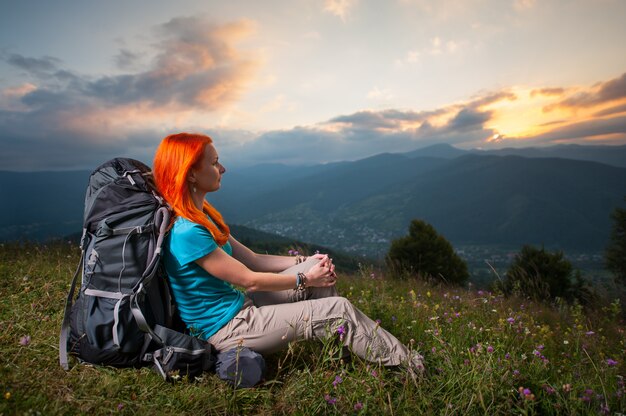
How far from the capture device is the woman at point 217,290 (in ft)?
9.08

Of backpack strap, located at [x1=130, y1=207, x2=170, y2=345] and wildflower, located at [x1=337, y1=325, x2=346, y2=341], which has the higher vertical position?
backpack strap, located at [x1=130, y1=207, x2=170, y2=345]

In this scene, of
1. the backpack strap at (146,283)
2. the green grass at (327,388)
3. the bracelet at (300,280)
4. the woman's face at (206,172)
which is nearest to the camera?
the green grass at (327,388)

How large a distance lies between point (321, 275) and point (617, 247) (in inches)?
2123

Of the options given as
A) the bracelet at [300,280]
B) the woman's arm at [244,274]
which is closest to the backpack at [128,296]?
the woman's arm at [244,274]

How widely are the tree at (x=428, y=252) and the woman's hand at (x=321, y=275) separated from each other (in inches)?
912

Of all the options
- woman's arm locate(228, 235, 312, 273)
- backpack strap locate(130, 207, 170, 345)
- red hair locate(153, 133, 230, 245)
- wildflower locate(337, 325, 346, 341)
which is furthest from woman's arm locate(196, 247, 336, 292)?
woman's arm locate(228, 235, 312, 273)

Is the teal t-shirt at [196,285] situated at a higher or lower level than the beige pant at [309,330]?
higher

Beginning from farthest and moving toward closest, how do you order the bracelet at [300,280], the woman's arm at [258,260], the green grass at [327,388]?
1. the woman's arm at [258,260]
2. the bracelet at [300,280]
3. the green grass at [327,388]

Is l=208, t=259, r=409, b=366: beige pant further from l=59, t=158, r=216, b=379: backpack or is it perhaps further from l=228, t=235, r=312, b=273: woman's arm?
l=228, t=235, r=312, b=273: woman's arm

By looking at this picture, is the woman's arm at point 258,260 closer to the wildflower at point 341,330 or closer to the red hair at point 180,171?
the red hair at point 180,171

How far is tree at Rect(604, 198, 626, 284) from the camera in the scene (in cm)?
4125

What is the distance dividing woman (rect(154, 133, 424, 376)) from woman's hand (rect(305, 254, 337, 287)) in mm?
145

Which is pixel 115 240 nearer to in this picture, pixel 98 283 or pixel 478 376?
pixel 98 283

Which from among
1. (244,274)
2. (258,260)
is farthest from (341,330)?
(258,260)
